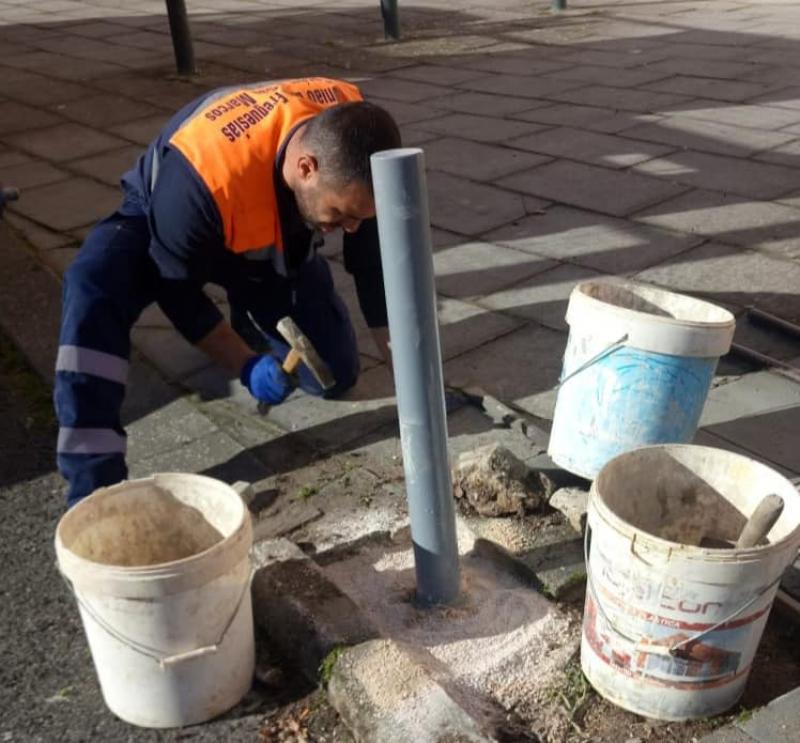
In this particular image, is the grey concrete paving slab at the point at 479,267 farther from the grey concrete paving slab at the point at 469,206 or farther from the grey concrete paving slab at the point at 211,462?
the grey concrete paving slab at the point at 211,462

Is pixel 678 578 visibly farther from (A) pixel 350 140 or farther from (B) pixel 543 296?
(B) pixel 543 296

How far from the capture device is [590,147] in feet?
20.2

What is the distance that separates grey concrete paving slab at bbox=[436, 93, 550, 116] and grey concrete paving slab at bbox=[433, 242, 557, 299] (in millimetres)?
2532

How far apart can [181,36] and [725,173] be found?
4879 millimetres

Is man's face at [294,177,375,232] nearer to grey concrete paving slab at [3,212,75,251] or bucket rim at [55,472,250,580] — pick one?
bucket rim at [55,472,250,580]

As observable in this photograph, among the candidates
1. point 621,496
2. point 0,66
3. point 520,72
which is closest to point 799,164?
point 520,72

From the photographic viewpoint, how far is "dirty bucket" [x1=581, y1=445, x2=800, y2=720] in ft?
6.77

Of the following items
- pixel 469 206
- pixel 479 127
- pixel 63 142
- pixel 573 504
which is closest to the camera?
pixel 573 504

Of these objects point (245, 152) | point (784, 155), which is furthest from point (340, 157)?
point (784, 155)

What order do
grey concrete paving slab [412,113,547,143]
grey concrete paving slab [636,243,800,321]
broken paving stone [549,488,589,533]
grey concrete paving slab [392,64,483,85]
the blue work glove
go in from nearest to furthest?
1. broken paving stone [549,488,589,533]
2. the blue work glove
3. grey concrete paving slab [636,243,800,321]
4. grey concrete paving slab [412,113,547,143]
5. grey concrete paving slab [392,64,483,85]

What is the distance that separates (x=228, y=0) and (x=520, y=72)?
5535 mm

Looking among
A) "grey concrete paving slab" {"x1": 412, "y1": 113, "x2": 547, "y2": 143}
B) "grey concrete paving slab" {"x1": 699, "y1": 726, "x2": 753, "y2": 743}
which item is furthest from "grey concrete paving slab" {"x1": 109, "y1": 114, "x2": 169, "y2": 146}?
"grey concrete paving slab" {"x1": 699, "y1": 726, "x2": 753, "y2": 743}

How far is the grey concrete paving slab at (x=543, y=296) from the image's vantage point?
4.16 m

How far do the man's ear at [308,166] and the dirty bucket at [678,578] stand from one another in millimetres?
1102
